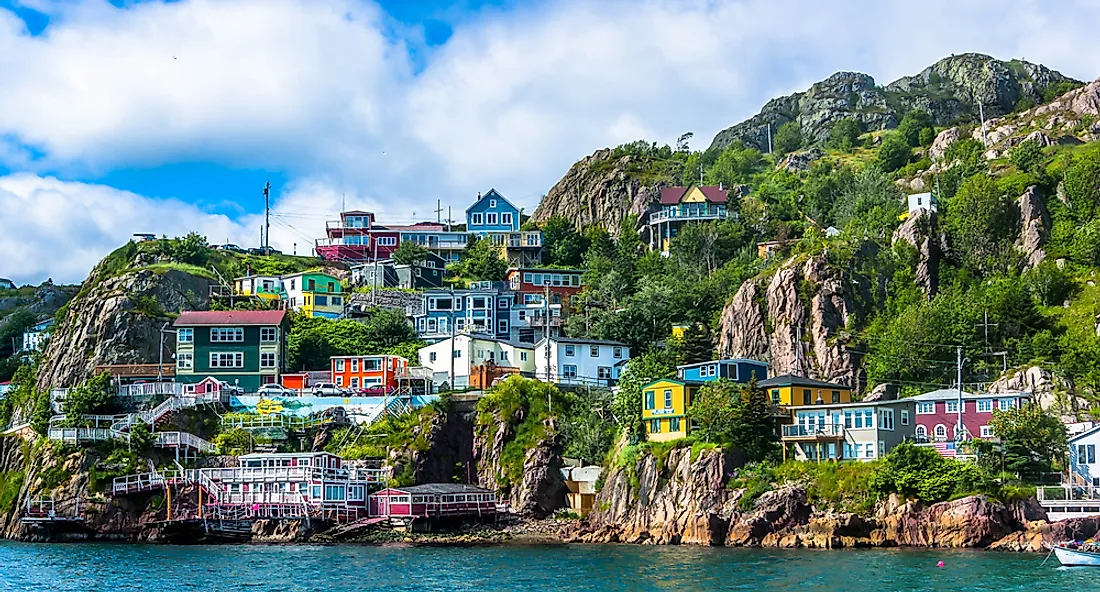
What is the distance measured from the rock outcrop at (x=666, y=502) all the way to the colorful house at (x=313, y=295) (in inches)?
1788

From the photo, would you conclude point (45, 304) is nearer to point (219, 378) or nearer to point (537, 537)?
Result: point (219, 378)

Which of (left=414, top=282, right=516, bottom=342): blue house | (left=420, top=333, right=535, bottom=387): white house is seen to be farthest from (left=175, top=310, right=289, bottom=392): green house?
(left=414, top=282, right=516, bottom=342): blue house

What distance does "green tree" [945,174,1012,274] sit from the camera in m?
114

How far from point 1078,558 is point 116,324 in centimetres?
7847

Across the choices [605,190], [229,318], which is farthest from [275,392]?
[605,190]

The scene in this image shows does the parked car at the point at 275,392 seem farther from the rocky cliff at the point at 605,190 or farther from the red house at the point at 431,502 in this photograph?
the rocky cliff at the point at 605,190

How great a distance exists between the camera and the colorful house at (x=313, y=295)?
126875mm

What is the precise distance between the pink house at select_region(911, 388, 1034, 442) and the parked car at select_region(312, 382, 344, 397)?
42642 mm

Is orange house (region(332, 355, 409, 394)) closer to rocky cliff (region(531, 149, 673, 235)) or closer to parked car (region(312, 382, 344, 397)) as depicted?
parked car (region(312, 382, 344, 397))

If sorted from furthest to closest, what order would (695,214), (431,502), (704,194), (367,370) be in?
1. (704,194)
2. (695,214)
3. (367,370)
4. (431,502)

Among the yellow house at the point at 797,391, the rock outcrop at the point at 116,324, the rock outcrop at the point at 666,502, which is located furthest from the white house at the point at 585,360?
the rock outcrop at the point at 116,324

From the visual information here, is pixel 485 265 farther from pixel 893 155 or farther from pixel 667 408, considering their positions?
pixel 667 408

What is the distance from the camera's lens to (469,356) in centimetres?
11125

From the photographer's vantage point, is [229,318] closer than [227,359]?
No
